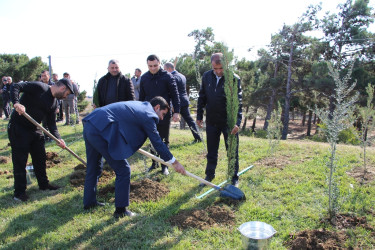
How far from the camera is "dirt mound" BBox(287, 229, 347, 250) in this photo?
287cm

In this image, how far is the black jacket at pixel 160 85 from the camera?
16.2ft

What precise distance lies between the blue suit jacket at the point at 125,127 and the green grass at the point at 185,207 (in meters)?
1.00

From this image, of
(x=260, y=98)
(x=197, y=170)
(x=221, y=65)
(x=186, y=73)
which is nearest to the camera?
(x=221, y=65)

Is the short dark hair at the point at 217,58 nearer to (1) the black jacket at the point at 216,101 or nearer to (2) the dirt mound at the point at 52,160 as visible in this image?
(1) the black jacket at the point at 216,101

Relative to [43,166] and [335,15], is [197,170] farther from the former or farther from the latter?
[335,15]

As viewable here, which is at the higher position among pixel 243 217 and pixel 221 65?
pixel 221 65

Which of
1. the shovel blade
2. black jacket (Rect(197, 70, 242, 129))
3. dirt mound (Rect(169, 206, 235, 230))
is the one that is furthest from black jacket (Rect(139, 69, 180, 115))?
dirt mound (Rect(169, 206, 235, 230))

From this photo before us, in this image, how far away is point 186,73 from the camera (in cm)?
1719

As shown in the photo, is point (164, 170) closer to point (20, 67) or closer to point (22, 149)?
point (22, 149)

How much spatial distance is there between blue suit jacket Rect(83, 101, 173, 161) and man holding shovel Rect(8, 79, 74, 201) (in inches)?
54.9

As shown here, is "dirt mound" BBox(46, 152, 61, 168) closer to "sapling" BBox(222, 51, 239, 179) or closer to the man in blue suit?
the man in blue suit

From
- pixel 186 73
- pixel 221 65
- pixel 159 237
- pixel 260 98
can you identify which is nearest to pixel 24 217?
pixel 159 237

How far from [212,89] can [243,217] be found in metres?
2.04

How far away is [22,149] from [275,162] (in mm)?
4726
